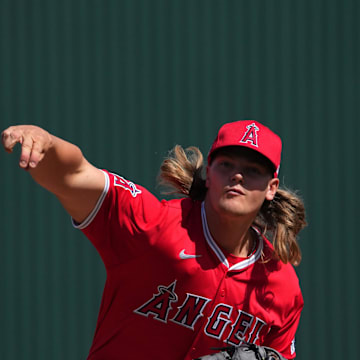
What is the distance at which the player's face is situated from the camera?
2.56 m

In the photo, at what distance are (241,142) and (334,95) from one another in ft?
8.94

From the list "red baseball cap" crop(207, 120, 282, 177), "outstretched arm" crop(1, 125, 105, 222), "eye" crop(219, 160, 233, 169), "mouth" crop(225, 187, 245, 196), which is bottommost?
"outstretched arm" crop(1, 125, 105, 222)

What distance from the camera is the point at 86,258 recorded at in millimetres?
4668

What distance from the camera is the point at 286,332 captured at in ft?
9.59

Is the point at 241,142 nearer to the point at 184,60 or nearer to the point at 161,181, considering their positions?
the point at 161,181

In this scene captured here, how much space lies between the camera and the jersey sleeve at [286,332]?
287 cm

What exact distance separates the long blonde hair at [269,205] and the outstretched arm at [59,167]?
0.62m

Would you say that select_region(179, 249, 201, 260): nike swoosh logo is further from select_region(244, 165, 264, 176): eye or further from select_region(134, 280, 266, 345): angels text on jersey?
select_region(244, 165, 264, 176): eye

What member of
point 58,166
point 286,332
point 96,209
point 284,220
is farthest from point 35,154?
point 286,332

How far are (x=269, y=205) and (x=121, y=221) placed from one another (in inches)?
33.6

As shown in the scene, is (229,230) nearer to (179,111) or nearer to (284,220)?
(284,220)

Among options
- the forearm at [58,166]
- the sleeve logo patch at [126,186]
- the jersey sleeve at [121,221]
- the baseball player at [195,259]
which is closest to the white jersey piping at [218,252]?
the baseball player at [195,259]

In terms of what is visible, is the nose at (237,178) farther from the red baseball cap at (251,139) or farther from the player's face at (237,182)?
the red baseball cap at (251,139)

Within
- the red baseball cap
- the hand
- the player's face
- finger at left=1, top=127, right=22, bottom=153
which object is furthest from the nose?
finger at left=1, top=127, right=22, bottom=153
